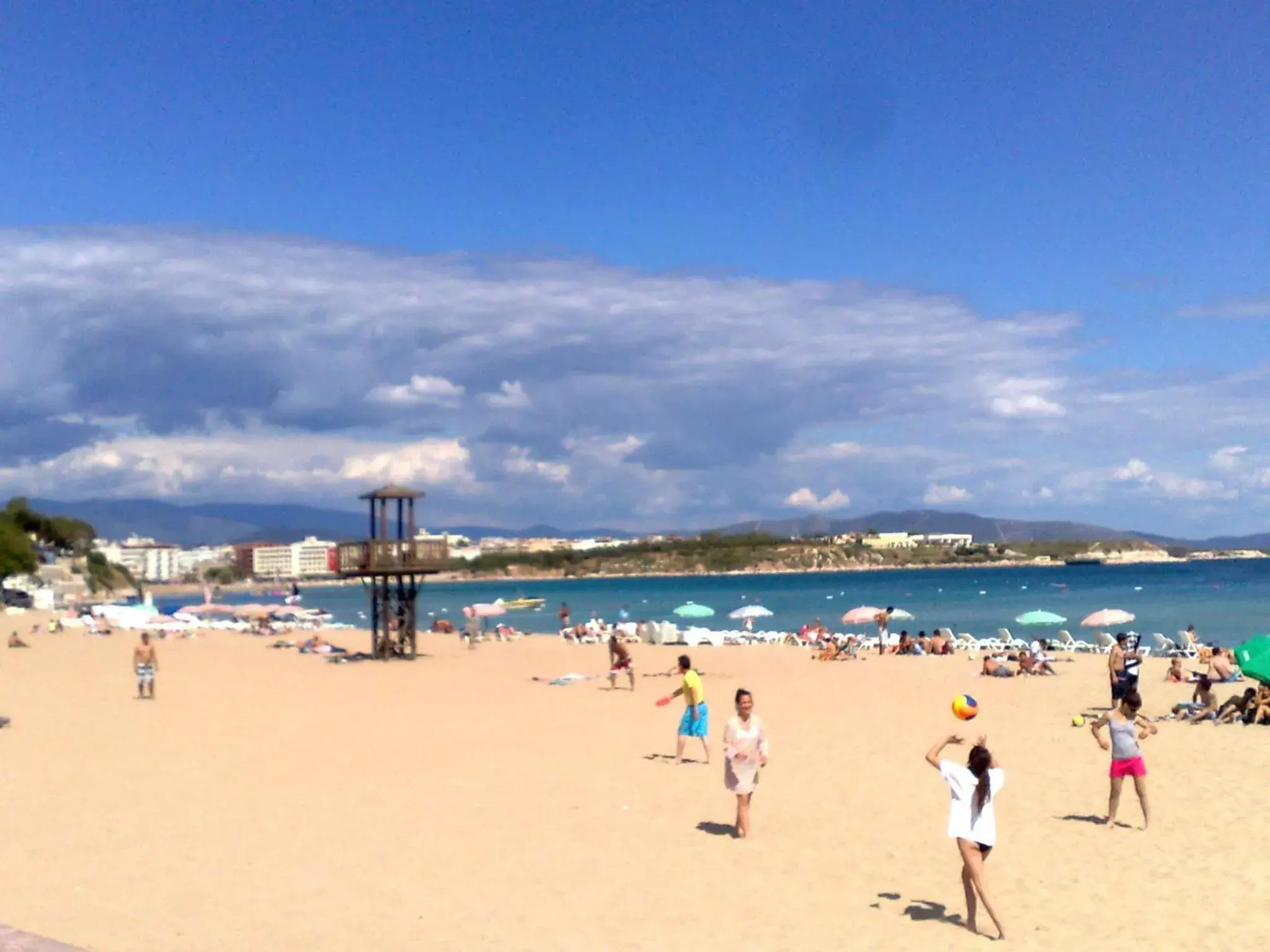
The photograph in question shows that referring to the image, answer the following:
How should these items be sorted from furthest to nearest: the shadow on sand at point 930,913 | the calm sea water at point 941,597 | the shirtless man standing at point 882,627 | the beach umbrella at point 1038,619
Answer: the calm sea water at point 941,597 → the beach umbrella at point 1038,619 → the shirtless man standing at point 882,627 → the shadow on sand at point 930,913

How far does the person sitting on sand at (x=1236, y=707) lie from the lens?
14.9 m

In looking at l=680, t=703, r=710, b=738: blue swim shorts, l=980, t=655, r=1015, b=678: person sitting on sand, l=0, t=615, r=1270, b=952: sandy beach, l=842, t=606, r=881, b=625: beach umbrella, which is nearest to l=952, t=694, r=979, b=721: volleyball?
l=0, t=615, r=1270, b=952: sandy beach

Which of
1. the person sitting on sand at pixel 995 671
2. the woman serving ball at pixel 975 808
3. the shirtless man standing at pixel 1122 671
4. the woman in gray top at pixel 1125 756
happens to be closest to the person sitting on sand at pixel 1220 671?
the person sitting on sand at pixel 995 671

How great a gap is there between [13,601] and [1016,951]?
6643 centimetres

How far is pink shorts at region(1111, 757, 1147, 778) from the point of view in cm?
932

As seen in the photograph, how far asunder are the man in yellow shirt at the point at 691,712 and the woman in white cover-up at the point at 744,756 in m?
2.76

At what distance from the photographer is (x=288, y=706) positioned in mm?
18234

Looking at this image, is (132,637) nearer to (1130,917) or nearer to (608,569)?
(1130,917)

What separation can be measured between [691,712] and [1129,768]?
171 inches

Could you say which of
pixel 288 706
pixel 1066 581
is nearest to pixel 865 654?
pixel 288 706

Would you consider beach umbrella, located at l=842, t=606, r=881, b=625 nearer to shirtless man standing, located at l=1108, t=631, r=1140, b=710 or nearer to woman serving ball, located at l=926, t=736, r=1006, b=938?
shirtless man standing, located at l=1108, t=631, r=1140, b=710

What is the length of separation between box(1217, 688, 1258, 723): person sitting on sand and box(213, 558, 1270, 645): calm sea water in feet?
74.0

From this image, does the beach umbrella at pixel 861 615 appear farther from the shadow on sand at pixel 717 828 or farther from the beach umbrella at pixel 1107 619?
the shadow on sand at pixel 717 828

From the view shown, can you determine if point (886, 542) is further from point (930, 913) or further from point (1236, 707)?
point (930, 913)
